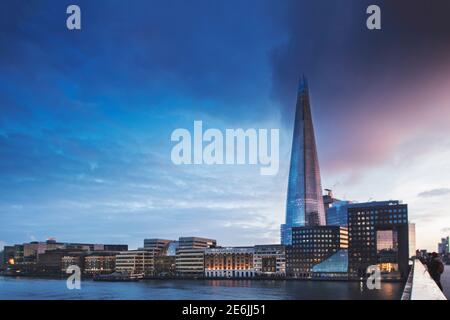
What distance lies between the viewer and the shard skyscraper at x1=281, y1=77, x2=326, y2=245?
249ft

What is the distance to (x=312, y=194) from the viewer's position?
3406 inches

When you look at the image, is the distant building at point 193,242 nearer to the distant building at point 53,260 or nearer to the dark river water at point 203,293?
the distant building at point 53,260

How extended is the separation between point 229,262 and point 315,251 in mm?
10999

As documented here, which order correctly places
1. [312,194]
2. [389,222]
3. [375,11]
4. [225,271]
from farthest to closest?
[312,194], [225,271], [389,222], [375,11]

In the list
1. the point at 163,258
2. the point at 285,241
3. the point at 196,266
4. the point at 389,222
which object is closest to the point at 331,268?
the point at 389,222

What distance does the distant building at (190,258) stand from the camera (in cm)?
6650

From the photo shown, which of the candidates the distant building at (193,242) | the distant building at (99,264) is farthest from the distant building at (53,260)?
the distant building at (193,242)

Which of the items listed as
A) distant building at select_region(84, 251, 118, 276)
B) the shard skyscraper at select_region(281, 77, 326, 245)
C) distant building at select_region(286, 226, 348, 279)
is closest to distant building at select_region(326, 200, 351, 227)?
the shard skyscraper at select_region(281, 77, 326, 245)

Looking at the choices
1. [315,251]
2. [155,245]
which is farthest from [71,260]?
[315,251]

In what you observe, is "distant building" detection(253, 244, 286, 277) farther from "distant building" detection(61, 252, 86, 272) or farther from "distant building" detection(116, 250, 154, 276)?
"distant building" detection(61, 252, 86, 272)
